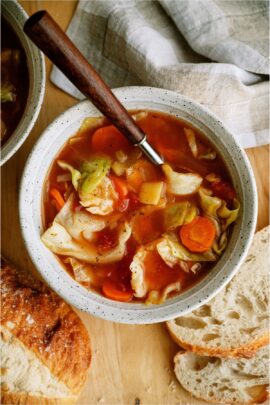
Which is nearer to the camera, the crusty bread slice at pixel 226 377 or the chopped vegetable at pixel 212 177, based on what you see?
the chopped vegetable at pixel 212 177

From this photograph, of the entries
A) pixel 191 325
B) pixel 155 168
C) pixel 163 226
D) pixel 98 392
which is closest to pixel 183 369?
pixel 191 325

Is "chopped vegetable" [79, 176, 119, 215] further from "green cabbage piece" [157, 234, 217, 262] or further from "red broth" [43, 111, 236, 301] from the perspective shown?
"green cabbage piece" [157, 234, 217, 262]

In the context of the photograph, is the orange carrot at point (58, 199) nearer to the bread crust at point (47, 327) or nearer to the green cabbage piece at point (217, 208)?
the bread crust at point (47, 327)

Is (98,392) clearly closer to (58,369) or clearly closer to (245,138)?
(58,369)

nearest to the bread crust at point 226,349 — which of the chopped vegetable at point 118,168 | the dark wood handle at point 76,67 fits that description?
the chopped vegetable at point 118,168

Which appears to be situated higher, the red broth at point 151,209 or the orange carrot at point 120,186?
the orange carrot at point 120,186
